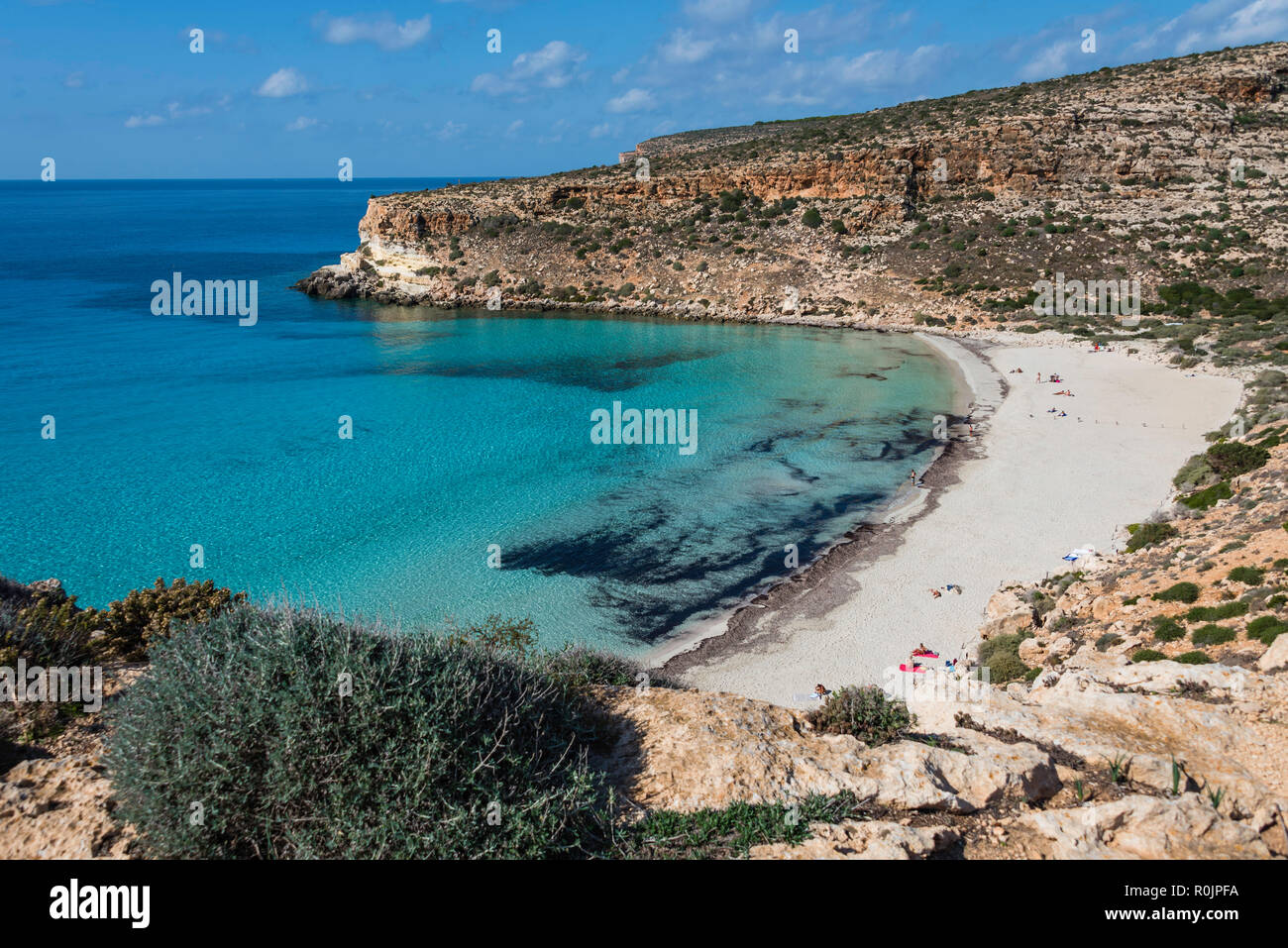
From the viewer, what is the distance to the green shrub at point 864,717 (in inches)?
252

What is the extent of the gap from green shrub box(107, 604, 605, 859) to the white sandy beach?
29.8ft

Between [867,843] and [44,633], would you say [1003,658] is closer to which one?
[867,843]

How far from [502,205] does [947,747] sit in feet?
207

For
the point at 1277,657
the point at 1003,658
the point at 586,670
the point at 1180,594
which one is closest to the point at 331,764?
the point at 586,670

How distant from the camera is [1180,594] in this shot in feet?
40.1

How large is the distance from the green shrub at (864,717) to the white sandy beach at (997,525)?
262 inches

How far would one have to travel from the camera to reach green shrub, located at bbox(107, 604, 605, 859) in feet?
14.7

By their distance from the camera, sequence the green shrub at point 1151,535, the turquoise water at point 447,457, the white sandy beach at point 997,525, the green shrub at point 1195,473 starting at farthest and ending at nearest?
the green shrub at point 1195,473
the turquoise water at point 447,457
the green shrub at point 1151,535
the white sandy beach at point 997,525

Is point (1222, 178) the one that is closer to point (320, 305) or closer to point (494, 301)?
point (494, 301)

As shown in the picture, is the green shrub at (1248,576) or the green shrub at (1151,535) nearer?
the green shrub at (1248,576)

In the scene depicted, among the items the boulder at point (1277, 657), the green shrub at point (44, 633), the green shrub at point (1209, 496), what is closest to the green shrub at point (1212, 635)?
the boulder at point (1277, 657)

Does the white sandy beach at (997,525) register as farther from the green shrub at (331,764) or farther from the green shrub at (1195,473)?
the green shrub at (331,764)

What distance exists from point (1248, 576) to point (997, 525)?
27.2 feet

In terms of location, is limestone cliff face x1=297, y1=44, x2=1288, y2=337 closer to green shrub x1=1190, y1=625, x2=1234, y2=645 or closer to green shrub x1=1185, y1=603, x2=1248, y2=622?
green shrub x1=1185, y1=603, x2=1248, y2=622
